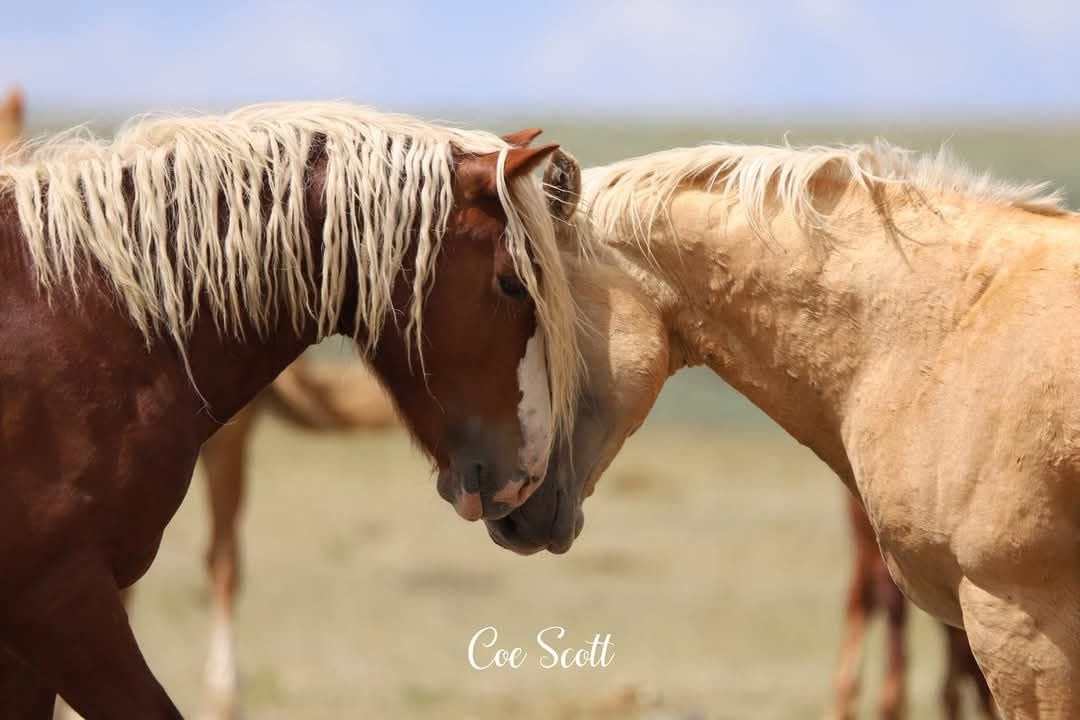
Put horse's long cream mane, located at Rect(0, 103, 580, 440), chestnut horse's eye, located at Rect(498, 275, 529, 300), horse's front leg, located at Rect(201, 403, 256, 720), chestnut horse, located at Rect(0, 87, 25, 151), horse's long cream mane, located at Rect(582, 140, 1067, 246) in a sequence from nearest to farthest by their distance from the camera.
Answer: horse's long cream mane, located at Rect(0, 103, 580, 440)
chestnut horse's eye, located at Rect(498, 275, 529, 300)
horse's long cream mane, located at Rect(582, 140, 1067, 246)
chestnut horse, located at Rect(0, 87, 25, 151)
horse's front leg, located at Rect(201, 403, 256, 720)

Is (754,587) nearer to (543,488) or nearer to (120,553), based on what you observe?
(543,488)

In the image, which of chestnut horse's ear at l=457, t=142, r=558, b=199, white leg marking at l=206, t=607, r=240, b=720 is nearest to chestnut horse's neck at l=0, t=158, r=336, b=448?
chestnut horse's ear at l=457, t=142, r=558, b=199

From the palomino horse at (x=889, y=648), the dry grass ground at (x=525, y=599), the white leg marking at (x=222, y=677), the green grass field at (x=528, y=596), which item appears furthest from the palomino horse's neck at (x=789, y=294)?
the white leg marking at (x=222, y=677)

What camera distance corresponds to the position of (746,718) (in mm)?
6461

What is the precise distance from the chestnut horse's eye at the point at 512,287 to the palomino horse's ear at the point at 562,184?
12.5 inches

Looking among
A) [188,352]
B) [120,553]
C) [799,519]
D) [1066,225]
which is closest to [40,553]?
[120,553]

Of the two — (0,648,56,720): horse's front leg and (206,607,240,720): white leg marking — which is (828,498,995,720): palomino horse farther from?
(0,648,56,720): horse's front leg

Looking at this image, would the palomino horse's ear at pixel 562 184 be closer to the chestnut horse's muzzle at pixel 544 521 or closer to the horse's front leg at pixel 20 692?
the chestnut horse's muzzle at pixel 544 521

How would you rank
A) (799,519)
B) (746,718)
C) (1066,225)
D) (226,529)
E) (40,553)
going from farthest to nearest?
(799,519)
(226,529)
(746,718)
(1066,225)
(40,553)

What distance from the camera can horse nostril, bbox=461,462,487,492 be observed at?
3.22m

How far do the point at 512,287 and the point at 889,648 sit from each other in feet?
13.2

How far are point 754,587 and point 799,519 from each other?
103 inches

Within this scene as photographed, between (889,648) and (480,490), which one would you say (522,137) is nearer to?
(480,490)

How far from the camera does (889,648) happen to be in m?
6.54
